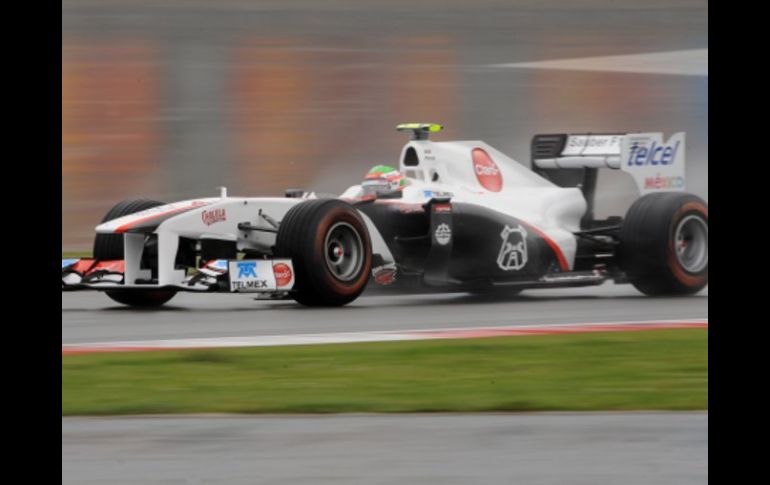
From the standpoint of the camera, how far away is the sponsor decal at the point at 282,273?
1105 cm

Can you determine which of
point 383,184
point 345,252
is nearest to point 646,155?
point 383,184

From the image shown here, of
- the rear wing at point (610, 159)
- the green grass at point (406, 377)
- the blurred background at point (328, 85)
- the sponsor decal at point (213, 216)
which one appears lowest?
the green grass at point (406, 377)

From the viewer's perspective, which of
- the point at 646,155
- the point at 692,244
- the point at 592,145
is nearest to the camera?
the point at 692,244

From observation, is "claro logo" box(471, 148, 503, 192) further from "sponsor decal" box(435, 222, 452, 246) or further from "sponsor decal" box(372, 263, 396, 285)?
"sponsor decal" box(372, 263, 396, 285)

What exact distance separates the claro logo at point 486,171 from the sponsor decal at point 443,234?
3.02ft

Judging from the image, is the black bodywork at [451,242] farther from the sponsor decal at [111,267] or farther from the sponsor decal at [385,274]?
the sponsor decal at [111,267]

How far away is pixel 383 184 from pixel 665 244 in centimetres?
261

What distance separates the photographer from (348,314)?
1099 centimetres

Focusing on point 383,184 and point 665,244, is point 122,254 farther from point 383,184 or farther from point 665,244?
point 665,244

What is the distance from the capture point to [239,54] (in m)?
22.6

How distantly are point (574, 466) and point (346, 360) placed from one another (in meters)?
3.41

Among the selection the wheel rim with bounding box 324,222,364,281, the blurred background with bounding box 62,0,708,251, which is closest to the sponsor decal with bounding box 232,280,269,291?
the wheel rim with bounding box 324,222,364,281

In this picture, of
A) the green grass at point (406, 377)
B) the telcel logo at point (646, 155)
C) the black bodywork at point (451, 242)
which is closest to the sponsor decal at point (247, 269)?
the black bodywork at point (451, 242)

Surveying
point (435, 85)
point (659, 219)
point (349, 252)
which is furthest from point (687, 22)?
point (349, 252)
